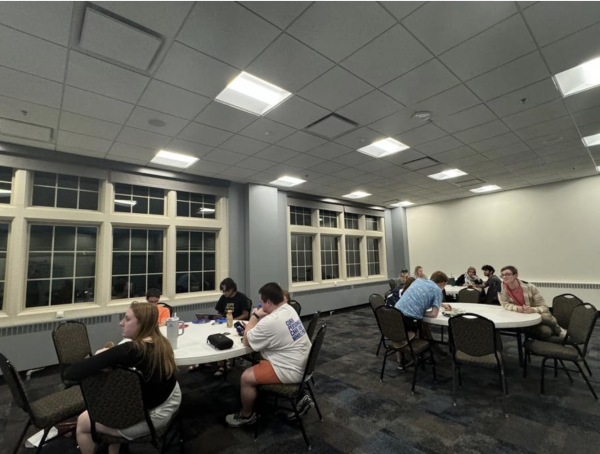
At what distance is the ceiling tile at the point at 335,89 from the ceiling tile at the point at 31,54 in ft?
6.71

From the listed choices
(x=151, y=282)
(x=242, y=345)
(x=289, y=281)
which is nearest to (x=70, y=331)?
(x=242, y=345)

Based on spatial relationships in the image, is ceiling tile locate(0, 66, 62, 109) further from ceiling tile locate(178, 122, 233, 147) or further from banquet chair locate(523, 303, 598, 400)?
banquet chair locate(523, 303, 598, 400)

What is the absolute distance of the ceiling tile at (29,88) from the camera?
8.07 feet

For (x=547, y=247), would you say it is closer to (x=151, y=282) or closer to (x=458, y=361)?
(x=458, y=361)

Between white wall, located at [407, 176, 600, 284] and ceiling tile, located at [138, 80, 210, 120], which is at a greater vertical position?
ceiling tile, located at [138, 80, 210, 120]

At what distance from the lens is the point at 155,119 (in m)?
3.29

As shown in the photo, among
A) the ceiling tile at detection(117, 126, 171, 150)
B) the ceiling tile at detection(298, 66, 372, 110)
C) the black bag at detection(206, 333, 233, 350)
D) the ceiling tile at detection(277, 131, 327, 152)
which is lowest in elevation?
the black bag at detection(206, 333, 233, 350)

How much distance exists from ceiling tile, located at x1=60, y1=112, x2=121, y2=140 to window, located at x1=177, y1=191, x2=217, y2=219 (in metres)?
1.98

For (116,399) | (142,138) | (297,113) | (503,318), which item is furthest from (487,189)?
(116,399)

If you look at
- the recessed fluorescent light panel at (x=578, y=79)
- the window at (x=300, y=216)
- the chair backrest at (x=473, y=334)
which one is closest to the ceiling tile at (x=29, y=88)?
the chair backrest at (x=473, y=334)

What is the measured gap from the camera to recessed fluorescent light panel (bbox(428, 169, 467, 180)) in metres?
5.75

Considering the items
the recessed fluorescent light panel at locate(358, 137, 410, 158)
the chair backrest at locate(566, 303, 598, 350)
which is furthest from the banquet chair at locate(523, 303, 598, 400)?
the recessed fluorescent light panel at locate(358, 137, 410, 158)

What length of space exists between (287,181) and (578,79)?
4570 mm

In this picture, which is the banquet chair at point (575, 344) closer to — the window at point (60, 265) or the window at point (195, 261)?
the window at point (195, 261)
